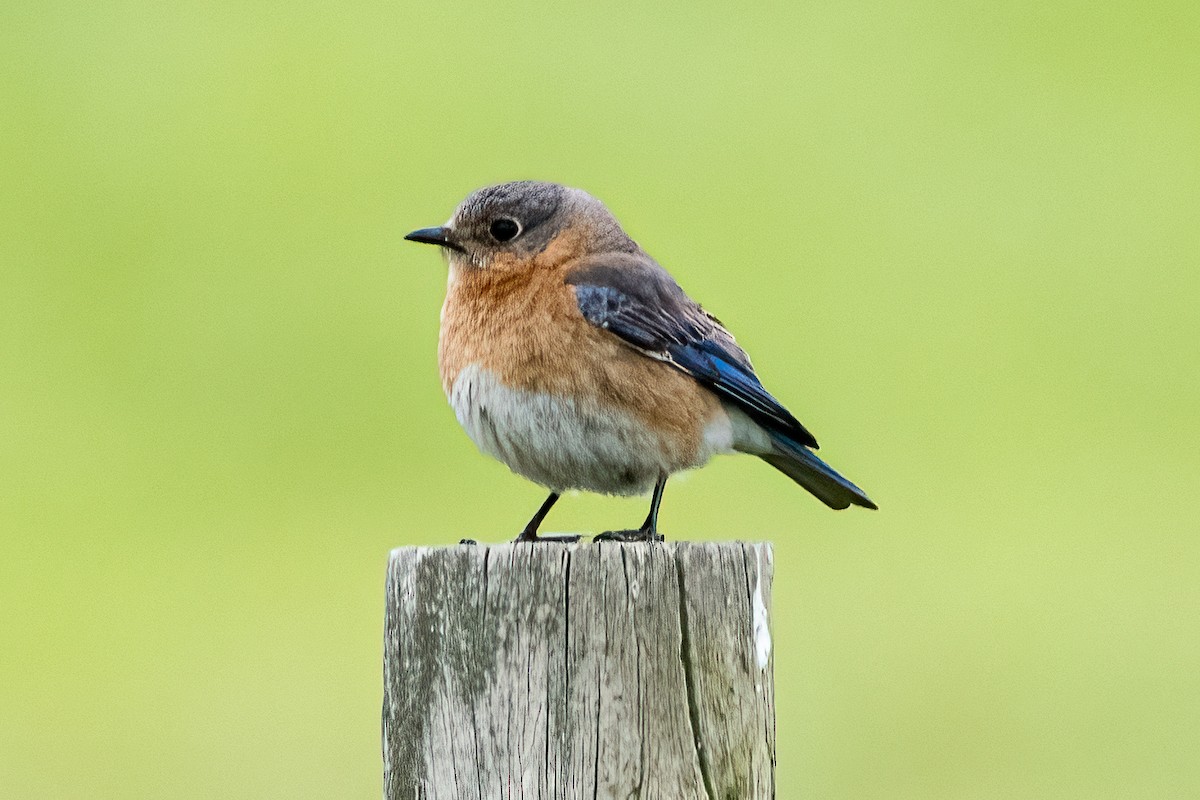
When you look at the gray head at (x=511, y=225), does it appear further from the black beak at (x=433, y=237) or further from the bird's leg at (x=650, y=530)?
the bird's leg at (x=650, y=530)

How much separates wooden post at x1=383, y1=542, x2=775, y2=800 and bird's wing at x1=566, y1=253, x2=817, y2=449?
1.99m

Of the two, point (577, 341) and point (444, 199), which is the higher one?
point (444, 199)

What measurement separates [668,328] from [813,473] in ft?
3.17

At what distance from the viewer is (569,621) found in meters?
4.63

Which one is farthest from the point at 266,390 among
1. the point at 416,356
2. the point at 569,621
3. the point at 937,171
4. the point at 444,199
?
the point at 569,621

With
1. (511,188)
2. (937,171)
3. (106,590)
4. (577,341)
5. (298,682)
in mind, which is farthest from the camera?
(937,171)

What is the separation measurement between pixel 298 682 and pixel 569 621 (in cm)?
687

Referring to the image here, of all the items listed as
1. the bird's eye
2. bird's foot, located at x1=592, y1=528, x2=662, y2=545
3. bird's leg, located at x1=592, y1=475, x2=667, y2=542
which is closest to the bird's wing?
the bird's eye

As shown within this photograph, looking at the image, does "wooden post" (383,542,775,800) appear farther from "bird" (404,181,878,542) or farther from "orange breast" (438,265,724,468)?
"orange breast" (438,265,724,468)

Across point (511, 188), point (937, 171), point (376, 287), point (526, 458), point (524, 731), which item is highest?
point (937, 171)

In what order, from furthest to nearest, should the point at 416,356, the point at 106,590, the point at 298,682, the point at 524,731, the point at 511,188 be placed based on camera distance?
the point at 416,356
the point at 106,590
the point at 298,682
the point at 511,188
the point at 524,731

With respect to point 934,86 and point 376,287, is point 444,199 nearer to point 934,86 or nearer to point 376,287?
point 376,287

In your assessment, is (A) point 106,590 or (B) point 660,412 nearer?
(B) point 660,412

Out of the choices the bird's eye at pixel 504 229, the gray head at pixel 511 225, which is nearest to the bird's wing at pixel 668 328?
the gray head at pixel 511 225
